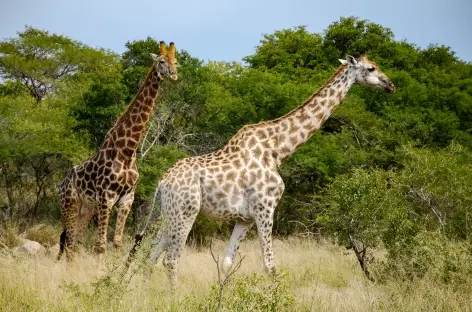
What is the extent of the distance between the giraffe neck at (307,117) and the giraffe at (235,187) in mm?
13

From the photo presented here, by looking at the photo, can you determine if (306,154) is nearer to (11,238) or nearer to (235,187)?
(11,238)

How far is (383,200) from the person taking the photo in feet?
29.4

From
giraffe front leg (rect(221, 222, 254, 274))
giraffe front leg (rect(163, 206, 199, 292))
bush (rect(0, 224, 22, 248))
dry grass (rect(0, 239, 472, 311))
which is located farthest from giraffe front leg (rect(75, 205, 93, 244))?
bush (rect(0, 224, 22, 248))

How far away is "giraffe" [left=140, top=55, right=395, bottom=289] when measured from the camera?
7797 mm

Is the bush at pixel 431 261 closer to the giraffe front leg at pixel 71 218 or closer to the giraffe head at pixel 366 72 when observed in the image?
the giraffe head at pixel 366 72

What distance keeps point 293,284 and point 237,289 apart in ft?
9.20

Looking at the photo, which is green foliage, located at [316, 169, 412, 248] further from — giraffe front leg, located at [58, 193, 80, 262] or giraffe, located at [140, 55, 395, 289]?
giraffe front leg, located at [58, 193, 80, 262]

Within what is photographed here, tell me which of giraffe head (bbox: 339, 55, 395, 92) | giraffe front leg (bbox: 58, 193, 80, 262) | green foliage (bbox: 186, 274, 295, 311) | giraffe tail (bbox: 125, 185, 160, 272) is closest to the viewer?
green foliage (bbox: 186, 274, 295, 311)

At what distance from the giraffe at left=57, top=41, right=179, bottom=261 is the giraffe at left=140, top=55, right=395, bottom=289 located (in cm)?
137

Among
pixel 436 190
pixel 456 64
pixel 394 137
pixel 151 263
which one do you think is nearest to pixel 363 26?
pixel 456 64

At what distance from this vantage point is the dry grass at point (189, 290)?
624 centimetres

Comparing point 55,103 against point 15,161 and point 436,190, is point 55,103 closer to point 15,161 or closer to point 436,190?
point 15,161

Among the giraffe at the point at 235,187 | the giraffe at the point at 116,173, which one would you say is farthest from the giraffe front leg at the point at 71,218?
the giraffe at the point at 235,187

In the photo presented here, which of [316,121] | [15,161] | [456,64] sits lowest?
[15,161]
